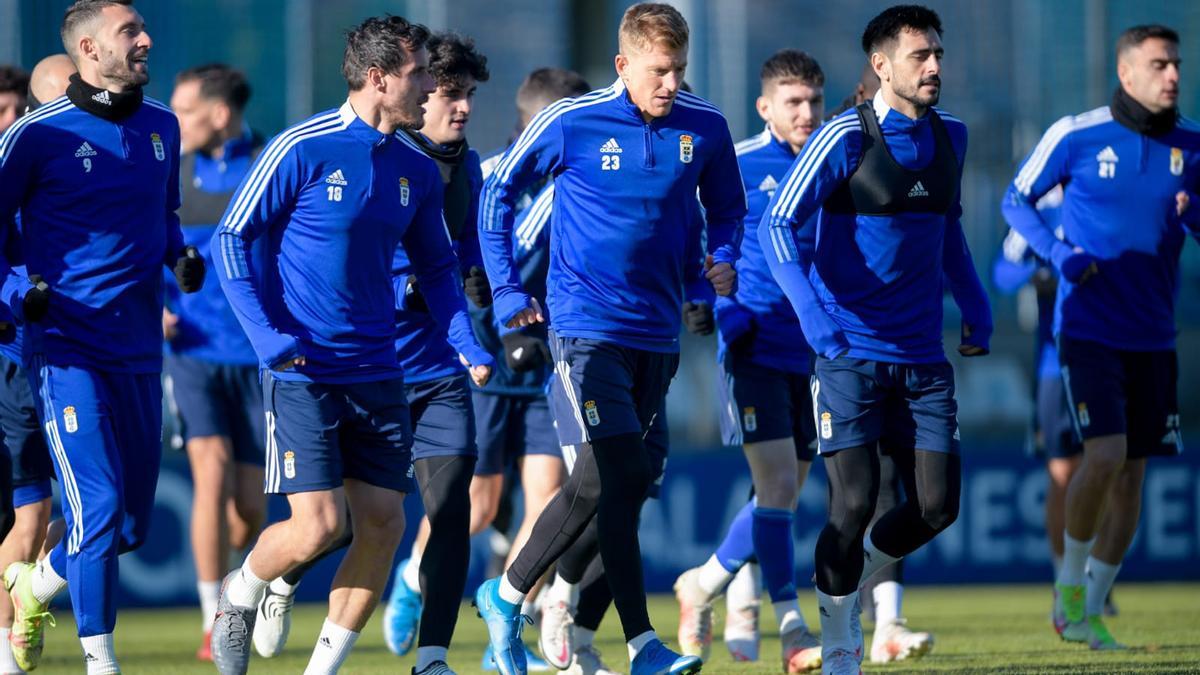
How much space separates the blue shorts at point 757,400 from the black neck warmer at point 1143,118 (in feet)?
6.55

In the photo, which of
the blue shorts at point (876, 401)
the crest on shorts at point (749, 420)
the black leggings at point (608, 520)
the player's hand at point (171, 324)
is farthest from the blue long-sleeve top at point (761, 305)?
the player's hand at point (171, 324)

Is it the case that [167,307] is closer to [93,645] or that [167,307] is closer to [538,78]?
[538,78]

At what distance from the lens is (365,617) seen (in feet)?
21.4

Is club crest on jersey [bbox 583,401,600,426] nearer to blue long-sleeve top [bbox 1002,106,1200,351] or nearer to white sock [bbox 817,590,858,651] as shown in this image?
white sock [bbox 817,590,858,651]

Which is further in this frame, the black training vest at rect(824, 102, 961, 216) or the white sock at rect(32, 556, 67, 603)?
the white sock at rect(32, 556, 67, 603)

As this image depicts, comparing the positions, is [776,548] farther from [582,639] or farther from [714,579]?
→ [582,639]

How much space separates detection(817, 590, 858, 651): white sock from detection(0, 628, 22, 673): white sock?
3193 mm

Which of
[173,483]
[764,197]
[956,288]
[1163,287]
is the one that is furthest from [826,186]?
[173,483]

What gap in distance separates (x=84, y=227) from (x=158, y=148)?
0.41 m

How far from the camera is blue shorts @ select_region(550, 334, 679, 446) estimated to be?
6535mm

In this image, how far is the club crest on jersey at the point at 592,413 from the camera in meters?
6.53

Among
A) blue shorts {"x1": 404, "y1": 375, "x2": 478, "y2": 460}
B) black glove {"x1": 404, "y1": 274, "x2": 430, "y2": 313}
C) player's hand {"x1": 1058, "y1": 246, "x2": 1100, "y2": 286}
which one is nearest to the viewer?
blue shorts {"x1": 404, "y1": 375, "x2": 478, "y2": 460}

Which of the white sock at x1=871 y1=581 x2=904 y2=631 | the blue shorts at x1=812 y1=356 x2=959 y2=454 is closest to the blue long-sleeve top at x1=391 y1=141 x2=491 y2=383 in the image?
the blue shorts at x1=812 y1=356 x2=959 y2=454

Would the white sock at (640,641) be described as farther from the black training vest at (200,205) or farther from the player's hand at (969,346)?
the black training vest at (200,205)
